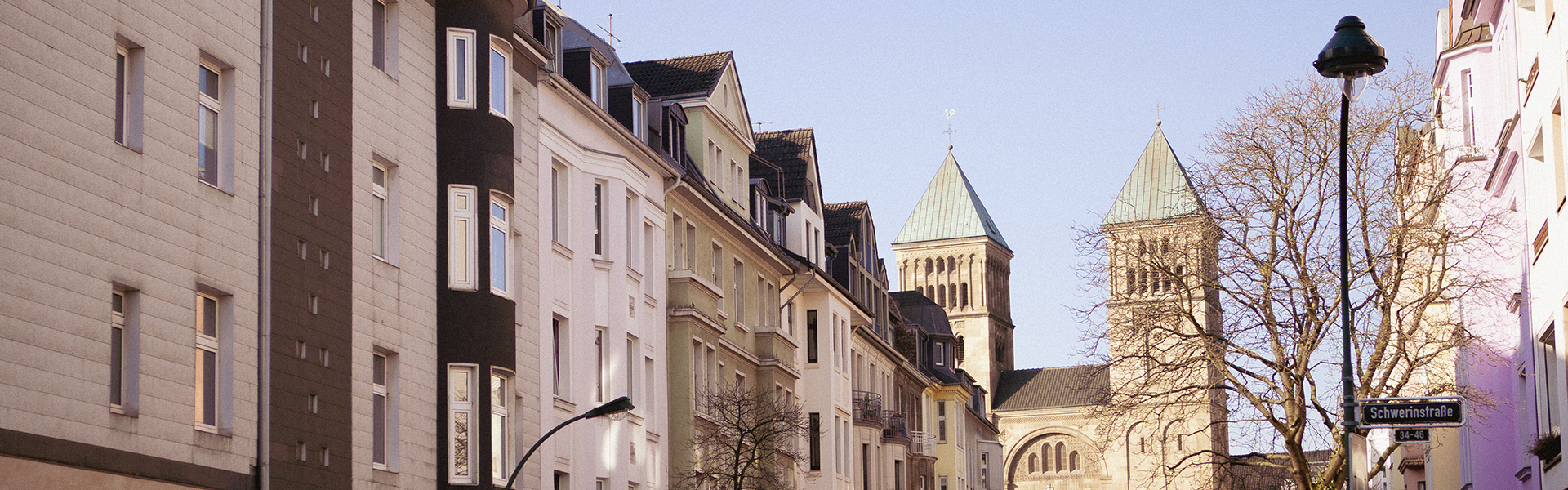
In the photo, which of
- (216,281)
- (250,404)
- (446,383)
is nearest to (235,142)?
(216,281)

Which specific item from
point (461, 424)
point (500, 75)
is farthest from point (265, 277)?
point (500, 75)

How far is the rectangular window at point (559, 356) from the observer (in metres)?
29.4

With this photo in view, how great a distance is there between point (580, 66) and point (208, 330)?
44.9 ft

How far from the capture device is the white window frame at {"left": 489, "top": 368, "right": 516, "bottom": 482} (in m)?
25.2

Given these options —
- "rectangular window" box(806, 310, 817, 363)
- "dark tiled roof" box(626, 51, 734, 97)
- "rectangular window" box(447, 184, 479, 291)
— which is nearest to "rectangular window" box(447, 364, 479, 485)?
"rectangular window" box(447, 184, 479, 291)

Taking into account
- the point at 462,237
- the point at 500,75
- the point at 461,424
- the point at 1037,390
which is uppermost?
the point at 1037,390

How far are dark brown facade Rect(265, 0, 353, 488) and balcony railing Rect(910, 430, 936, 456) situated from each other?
41.6m

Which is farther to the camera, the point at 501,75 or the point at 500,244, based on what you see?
the point at 501,75

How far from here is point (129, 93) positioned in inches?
694

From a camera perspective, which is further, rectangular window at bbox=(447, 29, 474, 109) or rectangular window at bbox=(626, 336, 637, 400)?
rectangular window at bbox=(626, 336, 637, 400)

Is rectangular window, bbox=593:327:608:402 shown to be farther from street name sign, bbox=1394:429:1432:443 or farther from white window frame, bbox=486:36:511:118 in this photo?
street name sign, bbox=1394:429:1432:443

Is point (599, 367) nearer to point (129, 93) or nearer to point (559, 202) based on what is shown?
point (559, 202)

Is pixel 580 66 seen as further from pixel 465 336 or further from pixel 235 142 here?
pixel 235 142

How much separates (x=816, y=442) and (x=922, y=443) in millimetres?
17161
